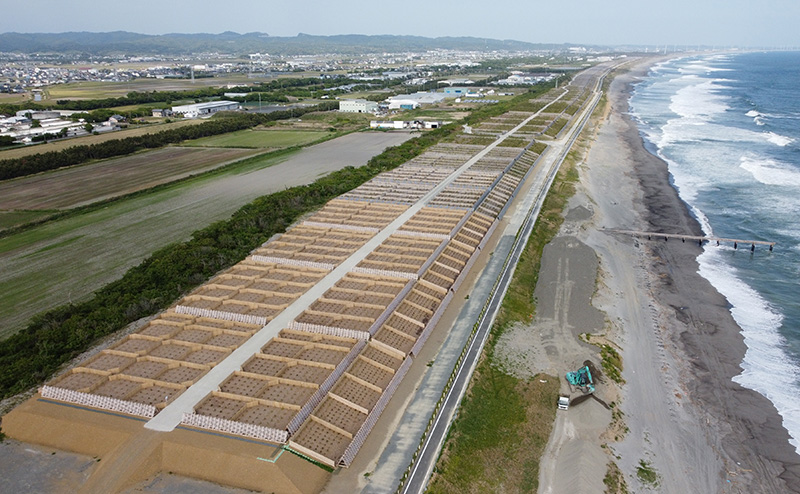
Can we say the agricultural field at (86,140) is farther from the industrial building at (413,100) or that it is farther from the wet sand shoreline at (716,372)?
the wet sand shoreline at (716,372)

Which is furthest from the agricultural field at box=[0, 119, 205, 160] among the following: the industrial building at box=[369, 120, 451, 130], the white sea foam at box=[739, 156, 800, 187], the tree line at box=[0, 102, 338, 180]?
the white sea foam at box=[739, 156, 800, 187]

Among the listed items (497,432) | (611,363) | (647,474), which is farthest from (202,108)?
(647,474)

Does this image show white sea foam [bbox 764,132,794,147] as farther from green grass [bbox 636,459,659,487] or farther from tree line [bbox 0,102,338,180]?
tree line [bbox 0,102,338,180]

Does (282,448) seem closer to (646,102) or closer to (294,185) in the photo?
(294,185)

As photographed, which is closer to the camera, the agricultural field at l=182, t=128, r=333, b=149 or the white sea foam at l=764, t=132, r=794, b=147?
the white sea foam at l=764, t=132, r=794, b=147

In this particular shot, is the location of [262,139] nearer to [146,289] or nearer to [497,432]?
[146,289]

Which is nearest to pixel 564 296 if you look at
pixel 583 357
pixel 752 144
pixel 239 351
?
pixel 583 357
